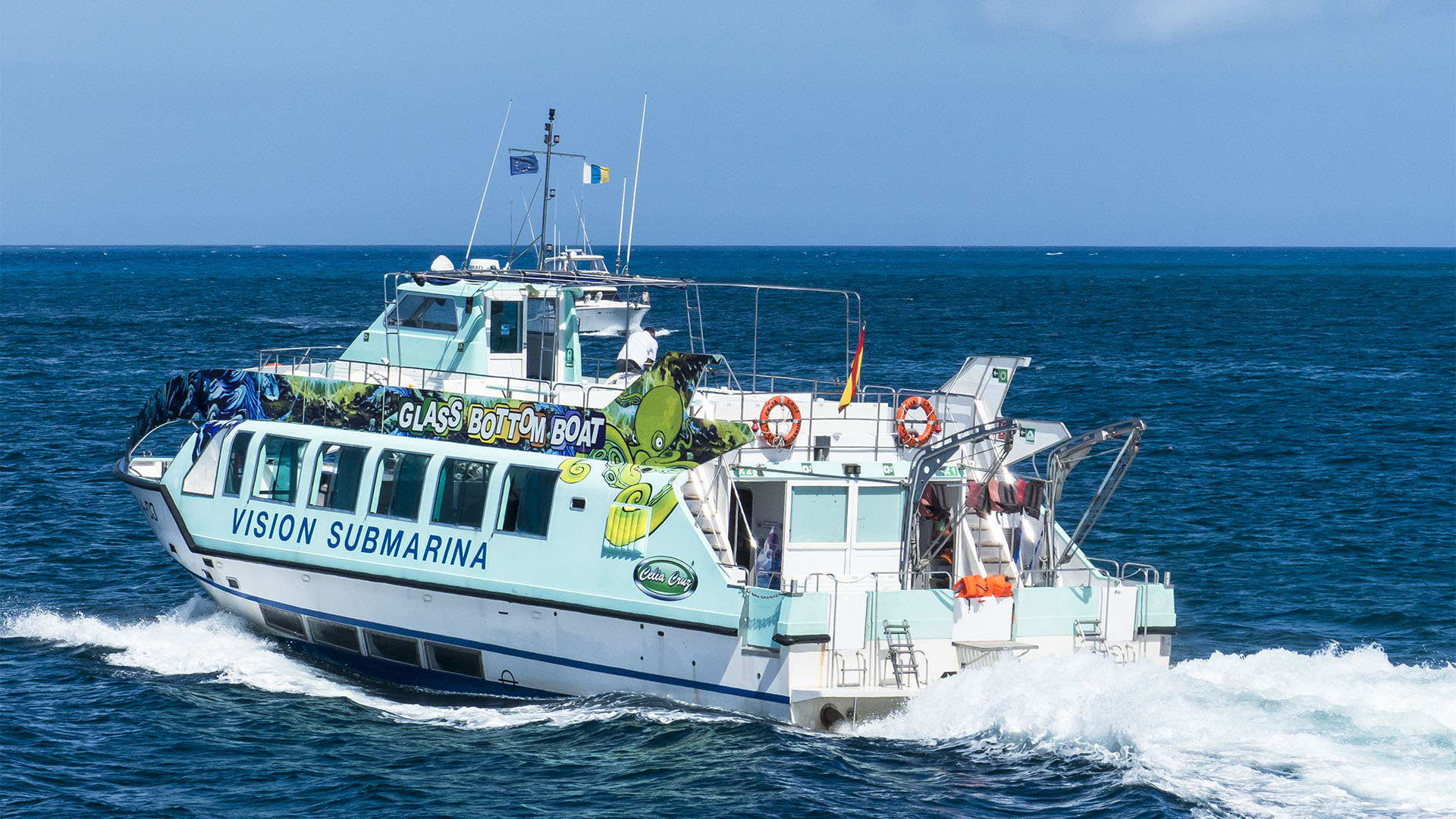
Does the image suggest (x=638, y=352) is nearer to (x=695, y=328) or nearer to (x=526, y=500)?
(x=526, y=500)

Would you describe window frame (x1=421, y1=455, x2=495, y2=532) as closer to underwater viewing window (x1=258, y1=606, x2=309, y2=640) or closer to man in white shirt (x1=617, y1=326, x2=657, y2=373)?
underwater viewing window (x1=258, y1=606, x2=309, y2=640)

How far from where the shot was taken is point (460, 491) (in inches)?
760

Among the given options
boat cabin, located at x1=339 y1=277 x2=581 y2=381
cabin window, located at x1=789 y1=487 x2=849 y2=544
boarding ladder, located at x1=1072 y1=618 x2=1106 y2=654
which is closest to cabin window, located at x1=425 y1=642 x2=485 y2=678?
boat cabin, located at x1=339 y1=277 x2=581 y2=381

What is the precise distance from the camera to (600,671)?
1844cm

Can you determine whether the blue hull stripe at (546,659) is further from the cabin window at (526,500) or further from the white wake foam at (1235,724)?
the white wake foam at (1235,724)

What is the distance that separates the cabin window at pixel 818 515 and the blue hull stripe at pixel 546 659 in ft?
6.60

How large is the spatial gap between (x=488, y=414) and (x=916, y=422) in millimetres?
5568

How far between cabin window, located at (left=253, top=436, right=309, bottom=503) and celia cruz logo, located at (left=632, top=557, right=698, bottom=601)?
5.52 meters

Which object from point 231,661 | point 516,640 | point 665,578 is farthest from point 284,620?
point 665,578

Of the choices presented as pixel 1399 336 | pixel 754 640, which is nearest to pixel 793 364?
pixel 754 640

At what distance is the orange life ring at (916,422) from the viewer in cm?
1919

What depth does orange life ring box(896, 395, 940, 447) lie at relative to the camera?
1919cm

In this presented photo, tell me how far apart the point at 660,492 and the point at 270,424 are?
20.7 ft

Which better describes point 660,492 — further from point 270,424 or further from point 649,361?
point 270,424
